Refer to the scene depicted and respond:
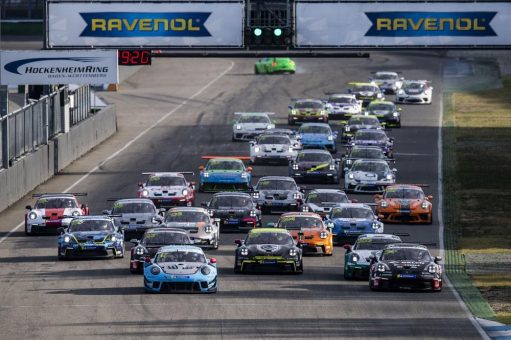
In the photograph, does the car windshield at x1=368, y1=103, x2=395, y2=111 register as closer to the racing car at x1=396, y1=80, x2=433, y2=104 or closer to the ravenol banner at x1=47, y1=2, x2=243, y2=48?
the racing car at x1=396, y1=80, x2=433, y2=104

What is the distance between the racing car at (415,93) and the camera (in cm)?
9806

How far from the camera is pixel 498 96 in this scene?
102938 millimetres

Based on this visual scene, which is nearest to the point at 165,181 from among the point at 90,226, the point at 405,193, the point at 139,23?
the point at 139,23

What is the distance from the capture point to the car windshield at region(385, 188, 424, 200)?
5484 cm

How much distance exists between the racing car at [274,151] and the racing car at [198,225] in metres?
21.5

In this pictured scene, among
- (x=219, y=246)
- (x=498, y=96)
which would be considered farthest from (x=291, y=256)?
(x=498, y=96)

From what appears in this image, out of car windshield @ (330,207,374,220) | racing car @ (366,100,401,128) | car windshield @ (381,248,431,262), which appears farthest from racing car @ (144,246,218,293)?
racing car @ (366,100,401,128)

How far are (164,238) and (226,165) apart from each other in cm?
1825

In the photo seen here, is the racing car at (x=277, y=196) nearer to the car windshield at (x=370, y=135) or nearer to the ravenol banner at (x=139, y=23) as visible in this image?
the ravenol banner at (x=139, y=23)

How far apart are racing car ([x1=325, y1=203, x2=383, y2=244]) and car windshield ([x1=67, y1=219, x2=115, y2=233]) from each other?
22.5 ft

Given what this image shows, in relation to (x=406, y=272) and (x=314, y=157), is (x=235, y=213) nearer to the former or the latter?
(x=314, y=157)

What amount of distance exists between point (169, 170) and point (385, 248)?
2934 centimetres

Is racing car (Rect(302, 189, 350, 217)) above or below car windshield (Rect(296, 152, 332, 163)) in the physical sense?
below

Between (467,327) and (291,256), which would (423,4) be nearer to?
(291,256)
